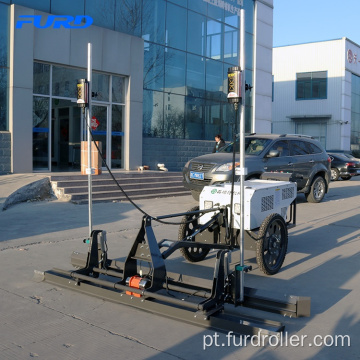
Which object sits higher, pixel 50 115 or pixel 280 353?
pixel 50 115

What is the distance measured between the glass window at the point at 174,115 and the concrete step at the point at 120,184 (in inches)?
124

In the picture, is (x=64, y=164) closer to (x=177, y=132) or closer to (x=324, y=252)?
(x=177, y=132)

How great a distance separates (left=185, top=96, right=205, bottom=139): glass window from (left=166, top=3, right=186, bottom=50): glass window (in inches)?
91.3

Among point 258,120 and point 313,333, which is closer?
point 313,333

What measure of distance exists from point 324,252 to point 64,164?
11.7m

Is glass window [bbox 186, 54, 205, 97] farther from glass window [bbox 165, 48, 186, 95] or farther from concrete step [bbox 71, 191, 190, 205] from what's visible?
concrete step [bbox 71, 191, 190, 205]

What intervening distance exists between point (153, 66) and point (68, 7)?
13.6 feet

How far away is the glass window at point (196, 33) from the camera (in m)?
21.1

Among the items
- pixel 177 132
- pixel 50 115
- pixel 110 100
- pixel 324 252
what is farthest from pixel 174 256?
pixel 177 132

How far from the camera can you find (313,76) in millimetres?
44875

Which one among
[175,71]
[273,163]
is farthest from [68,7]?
[273,163]

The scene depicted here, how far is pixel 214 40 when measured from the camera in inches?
878

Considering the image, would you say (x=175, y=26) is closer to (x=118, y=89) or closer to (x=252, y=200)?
(x=118, y=89)

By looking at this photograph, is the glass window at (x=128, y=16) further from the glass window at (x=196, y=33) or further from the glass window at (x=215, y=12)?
the glass window at (x=215, y=12)
